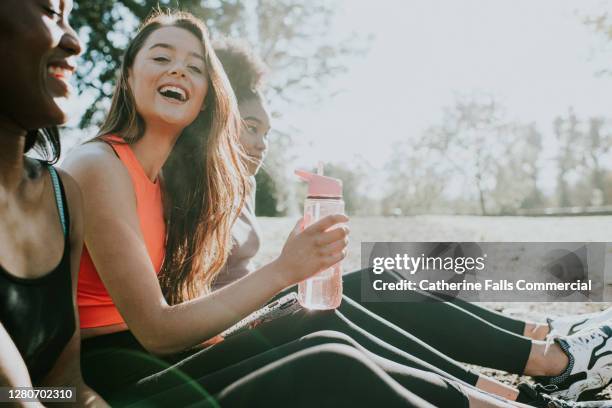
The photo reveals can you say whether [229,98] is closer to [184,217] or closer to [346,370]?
[184,217]

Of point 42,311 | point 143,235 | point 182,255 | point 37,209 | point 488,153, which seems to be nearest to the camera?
point 42,311

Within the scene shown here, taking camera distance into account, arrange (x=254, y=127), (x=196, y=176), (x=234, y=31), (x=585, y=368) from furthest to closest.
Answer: (x=234, y=31), (x=254, y=127), (x=585, y=368), (x=196, y=176)

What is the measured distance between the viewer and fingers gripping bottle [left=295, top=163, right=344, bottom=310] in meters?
1.95

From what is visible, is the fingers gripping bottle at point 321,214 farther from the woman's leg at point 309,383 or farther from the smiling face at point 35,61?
the smiling face at point 35,61

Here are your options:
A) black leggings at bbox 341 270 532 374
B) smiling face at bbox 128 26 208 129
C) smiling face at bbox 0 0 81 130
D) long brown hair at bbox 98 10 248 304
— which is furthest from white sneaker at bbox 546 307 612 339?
smiling face at bbox 0 0 81 130

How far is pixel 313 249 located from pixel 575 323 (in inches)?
80.6

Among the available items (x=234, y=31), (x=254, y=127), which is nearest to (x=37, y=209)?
(x=254, y=127)

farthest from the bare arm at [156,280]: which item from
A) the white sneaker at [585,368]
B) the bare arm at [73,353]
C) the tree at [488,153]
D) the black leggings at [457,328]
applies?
the tree at [488,153]

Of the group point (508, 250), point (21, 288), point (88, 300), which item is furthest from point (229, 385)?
point (508, 250)

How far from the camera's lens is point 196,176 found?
2.63 meters

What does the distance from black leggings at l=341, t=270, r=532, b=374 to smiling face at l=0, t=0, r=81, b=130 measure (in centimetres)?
168

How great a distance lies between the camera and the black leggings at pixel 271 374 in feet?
5.21

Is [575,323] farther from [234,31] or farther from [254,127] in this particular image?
[234,31]

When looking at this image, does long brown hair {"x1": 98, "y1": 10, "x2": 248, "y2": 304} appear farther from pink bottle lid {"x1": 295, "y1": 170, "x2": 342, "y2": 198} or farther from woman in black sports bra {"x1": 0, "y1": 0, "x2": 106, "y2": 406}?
pink bottle lid {"x1": 295, "y1": 170, "x2": 342, "y2": 198}
